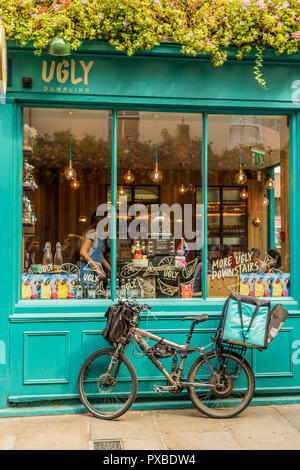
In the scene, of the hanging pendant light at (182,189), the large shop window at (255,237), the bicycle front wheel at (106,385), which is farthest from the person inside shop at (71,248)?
the hanging pendant light at (182,189)

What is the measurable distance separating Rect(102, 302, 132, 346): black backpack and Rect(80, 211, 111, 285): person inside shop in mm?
910

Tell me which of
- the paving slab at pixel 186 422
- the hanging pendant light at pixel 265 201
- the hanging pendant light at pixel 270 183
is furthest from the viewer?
the hanging pendant light at pixel 265 201

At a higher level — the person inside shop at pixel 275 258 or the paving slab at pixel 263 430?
the person inside shop at pixel 275 258

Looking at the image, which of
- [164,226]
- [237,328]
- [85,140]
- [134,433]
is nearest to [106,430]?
[134,433]

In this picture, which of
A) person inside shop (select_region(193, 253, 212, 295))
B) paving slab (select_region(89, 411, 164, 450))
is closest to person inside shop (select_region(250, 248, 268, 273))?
person inside shop (select_region(193, 253, 212, 295))

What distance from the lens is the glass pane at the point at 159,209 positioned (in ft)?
18.0

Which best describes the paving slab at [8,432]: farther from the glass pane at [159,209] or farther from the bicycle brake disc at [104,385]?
the glass pane at [159,209]

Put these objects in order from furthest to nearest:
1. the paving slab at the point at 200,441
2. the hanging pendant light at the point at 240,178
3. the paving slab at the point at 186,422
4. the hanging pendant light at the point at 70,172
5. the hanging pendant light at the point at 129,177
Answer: the hanging pendant light at the point at 240,178
the hanging pendant light at the point at 70,172
the hanging pendant light at the point at 129,177
the paving slab at the point at 186,422
the paving slab at the point at 200,441

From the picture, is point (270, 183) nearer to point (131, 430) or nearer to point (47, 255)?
point (47, 255)

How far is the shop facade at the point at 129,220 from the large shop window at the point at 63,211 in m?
0.02

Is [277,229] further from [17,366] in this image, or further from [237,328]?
[17,366]

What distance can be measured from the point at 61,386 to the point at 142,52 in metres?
4.04

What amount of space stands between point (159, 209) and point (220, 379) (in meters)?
3.14

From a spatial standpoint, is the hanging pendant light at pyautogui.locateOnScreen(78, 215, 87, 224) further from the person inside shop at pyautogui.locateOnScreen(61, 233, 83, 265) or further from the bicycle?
the bicycle
